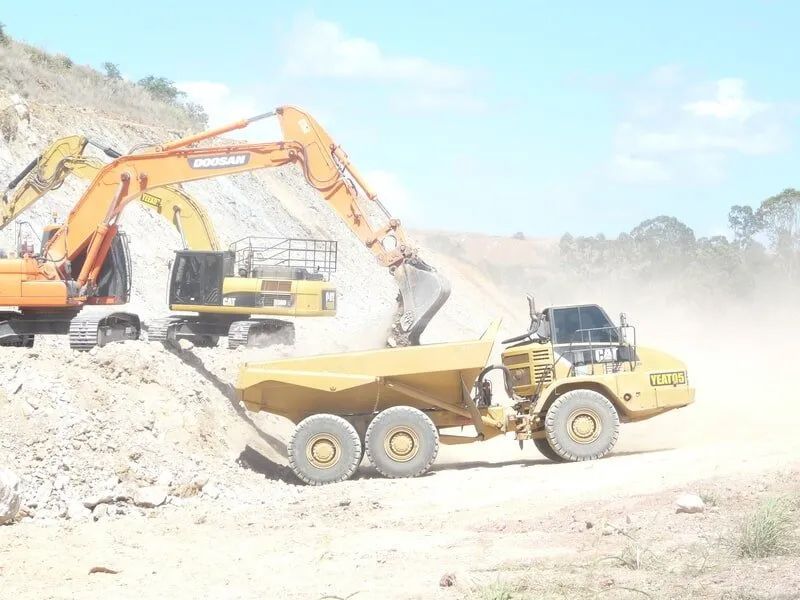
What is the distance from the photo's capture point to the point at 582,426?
1369cm

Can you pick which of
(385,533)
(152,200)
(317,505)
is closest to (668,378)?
(317,505)

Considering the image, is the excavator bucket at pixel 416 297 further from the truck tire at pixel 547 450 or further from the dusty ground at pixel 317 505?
the truck tire at pixel 547 450

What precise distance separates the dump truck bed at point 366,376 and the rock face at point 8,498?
3852 mm

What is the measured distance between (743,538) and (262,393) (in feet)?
23.2

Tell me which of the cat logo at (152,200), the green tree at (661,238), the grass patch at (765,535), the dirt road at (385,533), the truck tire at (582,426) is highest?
the green tree at (661,238)

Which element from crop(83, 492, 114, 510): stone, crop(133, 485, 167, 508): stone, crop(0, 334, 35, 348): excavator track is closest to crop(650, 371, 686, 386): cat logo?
crop(133, 485, 167, 508): stone

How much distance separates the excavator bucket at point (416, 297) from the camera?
16953 mm

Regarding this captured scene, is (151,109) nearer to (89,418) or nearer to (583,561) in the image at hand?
(89,418)

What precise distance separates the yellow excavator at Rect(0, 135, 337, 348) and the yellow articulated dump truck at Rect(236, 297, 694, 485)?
575cm

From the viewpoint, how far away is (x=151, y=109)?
4053 cm

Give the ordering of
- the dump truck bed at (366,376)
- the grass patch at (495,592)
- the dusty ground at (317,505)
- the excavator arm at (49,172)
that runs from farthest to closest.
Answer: the excavator arm at (49,172)
the dump truck bed at (366,376)
the dusty ground at (317,505)
the grass patch at (495,592)

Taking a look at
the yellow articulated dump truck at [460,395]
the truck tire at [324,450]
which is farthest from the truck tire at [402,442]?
the truck tire at [324,450]

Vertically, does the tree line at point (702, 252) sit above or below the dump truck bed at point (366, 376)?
above

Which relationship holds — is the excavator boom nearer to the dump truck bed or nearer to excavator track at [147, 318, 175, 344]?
the dump truck bed
